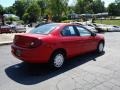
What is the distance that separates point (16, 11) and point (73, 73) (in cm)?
10606

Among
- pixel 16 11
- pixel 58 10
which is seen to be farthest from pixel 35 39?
pixel 16 11

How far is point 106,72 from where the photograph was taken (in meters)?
6.55

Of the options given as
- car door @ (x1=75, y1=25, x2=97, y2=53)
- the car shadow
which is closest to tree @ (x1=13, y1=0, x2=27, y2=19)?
car door @ (x1=75, y1=25, x2=97, y2=53)

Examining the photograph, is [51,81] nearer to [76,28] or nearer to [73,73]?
[73,73]

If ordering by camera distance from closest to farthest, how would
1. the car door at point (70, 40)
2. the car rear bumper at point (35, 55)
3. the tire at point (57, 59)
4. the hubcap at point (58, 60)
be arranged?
the car rear bumper at point (35, 55)
the tire at point (57, 59)
the hubcap at point (58, 60)
the car door at point (70, 40)

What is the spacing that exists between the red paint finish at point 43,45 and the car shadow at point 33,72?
0.38m

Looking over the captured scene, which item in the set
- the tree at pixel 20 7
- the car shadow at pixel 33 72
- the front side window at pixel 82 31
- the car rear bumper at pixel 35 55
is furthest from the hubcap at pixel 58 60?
the tree at pixel 20 7

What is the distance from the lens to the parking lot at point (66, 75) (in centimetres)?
536

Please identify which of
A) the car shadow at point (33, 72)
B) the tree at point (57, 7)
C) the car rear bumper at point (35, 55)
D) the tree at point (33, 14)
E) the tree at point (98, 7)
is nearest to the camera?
the car shadow at point (33, 72)

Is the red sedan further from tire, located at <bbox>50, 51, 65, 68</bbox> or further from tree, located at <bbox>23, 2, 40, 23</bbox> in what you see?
tree, located at <bbox>23, 2, 40, 23</bbox>

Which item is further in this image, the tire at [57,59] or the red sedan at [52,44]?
the tire at [57,59]

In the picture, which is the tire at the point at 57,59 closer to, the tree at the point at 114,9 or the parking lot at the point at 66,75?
the parking lot at the point at 66,75

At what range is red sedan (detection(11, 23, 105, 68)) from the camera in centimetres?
624

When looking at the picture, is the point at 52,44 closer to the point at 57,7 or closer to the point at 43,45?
the point at 43,45
